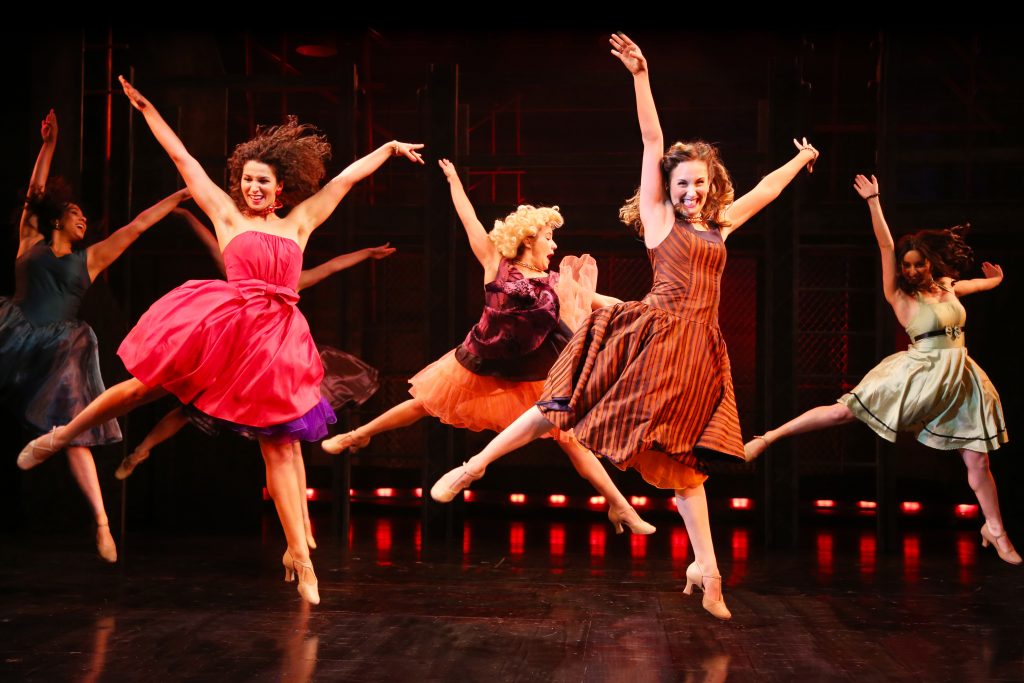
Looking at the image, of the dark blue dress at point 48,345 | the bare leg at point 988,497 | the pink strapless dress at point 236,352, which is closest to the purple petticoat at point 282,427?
the pink strapless dress at point 236,352

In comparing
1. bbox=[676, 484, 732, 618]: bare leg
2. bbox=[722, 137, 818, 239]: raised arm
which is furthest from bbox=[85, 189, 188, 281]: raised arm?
bbox=[676, 484, 732, 618]: bare leg

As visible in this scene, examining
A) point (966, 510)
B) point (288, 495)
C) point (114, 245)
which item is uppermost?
point (114, 245)

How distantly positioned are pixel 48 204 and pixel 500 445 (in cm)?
307

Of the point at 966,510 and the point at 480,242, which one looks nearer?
the point at 480,242

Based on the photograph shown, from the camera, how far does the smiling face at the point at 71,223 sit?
235 inches

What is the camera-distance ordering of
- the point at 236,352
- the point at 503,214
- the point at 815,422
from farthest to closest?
the point at 503,214, the point at 815,422, the point at 236,352

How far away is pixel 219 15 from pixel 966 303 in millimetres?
5136

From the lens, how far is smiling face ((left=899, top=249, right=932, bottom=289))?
222 inches

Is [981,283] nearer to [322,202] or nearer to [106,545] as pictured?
[322,202]

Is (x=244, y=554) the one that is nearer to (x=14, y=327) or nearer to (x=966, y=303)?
(x=14, y=327)

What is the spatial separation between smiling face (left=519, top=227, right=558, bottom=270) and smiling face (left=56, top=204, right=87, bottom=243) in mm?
2443

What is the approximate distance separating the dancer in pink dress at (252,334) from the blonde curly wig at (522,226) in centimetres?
69

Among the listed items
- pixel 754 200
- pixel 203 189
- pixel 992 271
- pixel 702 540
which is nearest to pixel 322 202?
pixel 203 189

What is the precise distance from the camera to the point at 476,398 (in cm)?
542
